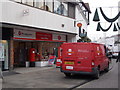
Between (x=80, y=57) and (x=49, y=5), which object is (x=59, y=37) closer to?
(x=49, y=5)

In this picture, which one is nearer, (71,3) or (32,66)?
(32,66)

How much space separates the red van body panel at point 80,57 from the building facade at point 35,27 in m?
4.63

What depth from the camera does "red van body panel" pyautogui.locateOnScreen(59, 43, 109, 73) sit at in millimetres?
11656

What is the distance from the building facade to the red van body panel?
15.2ft

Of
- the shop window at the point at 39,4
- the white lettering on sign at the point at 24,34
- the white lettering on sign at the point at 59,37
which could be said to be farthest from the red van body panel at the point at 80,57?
the white lettering on sign at the point at 59,37

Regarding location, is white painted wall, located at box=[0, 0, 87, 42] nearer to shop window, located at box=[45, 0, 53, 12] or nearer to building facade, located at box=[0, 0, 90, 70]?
building facade, located at box=[0, 0, 90, 70]

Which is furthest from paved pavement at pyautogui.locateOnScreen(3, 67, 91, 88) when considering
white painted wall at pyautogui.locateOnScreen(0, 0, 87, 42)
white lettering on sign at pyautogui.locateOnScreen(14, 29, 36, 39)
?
white lettering on sign at pyautogui.locateOnScreen(14, 29, 36, 39)

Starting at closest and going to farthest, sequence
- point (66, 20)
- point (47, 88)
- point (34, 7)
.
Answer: point (47, 88), point (34, 7), point (66, 20)

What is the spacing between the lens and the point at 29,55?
18688mm

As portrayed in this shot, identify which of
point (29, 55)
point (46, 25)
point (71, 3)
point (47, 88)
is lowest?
point (47, 88)

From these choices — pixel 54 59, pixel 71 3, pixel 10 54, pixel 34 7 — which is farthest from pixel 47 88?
pixel 71 3

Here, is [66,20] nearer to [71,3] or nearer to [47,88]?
[71,3]

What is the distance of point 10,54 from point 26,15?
3.13 m

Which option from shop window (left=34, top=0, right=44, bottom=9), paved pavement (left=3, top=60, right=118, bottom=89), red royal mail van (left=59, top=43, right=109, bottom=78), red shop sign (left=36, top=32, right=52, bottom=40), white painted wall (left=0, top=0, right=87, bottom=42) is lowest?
paved pavement (left=3, top=60, right=118, bottom=89)
